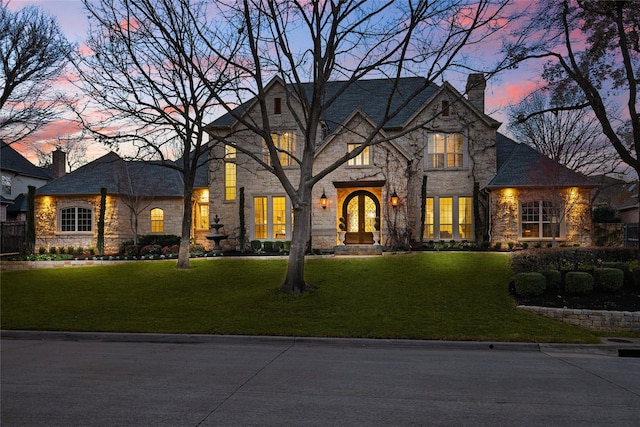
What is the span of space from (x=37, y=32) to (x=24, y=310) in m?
10.7

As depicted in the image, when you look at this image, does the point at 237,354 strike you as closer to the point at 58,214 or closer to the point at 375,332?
the point at 375,332

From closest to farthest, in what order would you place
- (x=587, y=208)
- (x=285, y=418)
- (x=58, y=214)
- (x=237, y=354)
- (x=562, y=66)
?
1. (x=285, y=418)
2. (x=237, y=354)
3. (x=562, y=66)
4. (x=587, y=208)
5. (x=58, y=214)

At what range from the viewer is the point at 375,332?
10.2 metres

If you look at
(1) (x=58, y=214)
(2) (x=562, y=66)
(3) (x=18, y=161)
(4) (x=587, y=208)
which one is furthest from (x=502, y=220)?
(3) (x=18, y=161)

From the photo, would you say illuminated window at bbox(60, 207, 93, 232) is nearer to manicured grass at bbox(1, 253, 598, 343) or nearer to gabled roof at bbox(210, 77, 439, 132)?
manicured grass at bbox(1, 253, 598, 343)

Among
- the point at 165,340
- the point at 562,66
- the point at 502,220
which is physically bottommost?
the point at 165,340

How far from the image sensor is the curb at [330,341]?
916 centimetres

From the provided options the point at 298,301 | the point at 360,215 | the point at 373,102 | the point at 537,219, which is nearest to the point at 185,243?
the point at 298,301

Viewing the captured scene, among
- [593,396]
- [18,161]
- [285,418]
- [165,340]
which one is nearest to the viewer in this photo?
[285,418]

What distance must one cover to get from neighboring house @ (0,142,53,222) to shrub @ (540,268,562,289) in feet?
120

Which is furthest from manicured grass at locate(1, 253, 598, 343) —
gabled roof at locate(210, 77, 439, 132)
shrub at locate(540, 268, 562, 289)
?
gabled roof at locate(210, 77, 439, 132)

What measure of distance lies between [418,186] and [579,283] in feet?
44.2

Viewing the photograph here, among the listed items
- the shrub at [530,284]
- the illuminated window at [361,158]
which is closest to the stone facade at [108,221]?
the illuminated window at [361,158]

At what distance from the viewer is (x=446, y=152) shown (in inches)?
996
